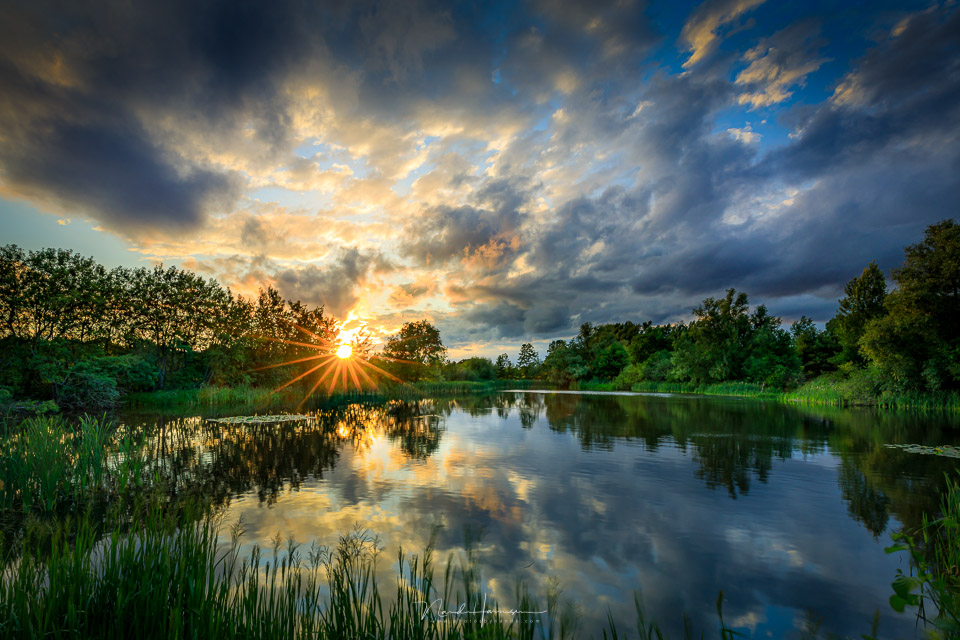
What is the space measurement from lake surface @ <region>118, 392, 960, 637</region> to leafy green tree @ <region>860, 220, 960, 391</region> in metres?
18.3

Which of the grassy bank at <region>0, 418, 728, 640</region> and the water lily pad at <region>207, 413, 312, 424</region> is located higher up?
the grassy bank at <region>0, 418, 728, 640</region>

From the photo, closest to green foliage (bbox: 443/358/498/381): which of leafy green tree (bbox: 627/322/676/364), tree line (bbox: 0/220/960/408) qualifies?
tree line (bbox: 0/220/960/408)

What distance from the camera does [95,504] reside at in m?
9.24

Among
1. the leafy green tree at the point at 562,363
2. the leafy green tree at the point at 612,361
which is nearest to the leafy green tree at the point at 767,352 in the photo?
the leafy green tree at the point at 612,361

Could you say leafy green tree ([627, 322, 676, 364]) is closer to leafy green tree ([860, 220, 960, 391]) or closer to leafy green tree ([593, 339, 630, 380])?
leafy green tree ([593, 339, 630, 380])

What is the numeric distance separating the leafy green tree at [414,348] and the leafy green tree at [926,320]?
177ft

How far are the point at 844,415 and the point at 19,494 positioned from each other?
144 feet

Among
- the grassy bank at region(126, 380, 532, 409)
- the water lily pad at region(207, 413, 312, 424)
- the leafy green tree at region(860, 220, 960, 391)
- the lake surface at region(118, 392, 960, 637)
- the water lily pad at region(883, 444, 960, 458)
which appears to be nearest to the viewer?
the lake surface at region(118, 392, 960, 637)

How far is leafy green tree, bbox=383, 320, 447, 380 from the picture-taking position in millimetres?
65688

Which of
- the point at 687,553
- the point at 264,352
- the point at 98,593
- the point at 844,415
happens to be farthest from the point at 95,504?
the point at 264,352

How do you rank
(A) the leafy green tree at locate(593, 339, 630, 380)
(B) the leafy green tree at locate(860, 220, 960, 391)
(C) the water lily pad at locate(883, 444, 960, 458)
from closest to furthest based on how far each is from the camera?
1. (C) the water lily pad at locate(883, 444, 960, 458)
2. (B) the leafy green tree at locate(860, 220, 960, 391)
3. (A) the leafy green tree at locate(593, 339, 630, 380)

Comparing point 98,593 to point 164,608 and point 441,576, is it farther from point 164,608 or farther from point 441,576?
point 441,576

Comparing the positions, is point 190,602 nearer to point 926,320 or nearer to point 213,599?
point 213,599

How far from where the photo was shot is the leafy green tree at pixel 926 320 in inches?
1264
